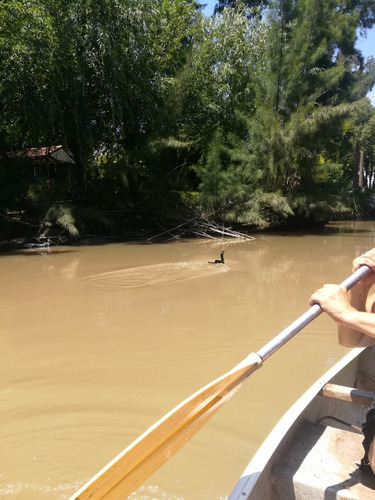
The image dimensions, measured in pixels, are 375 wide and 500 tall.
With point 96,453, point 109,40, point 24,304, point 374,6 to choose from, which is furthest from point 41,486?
point 374,6

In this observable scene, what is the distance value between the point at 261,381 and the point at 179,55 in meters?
14.1

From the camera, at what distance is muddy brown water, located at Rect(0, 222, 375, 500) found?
2797 mm

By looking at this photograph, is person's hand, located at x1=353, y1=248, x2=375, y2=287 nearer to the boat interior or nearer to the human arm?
the human arm

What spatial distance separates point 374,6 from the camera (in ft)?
71.0

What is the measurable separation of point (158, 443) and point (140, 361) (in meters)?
2.67

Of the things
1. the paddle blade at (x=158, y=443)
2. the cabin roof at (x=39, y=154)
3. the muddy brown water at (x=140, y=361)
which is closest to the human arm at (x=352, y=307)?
the paddle blade at (x=158, y=443)

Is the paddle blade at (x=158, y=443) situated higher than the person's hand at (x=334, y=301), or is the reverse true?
the person's hand at (x=334, y=301)

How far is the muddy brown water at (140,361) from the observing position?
2797 mm

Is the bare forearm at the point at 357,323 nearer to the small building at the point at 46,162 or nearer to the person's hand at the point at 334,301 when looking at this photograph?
the person's hand at the point at 334,301

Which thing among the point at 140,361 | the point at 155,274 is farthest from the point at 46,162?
the point at 140,361

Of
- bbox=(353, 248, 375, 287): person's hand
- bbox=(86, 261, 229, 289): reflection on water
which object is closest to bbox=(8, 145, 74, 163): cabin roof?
bbox=(86, 261, 229, 289): reflection on water

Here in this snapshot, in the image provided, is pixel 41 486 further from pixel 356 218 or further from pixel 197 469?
pixel 356 218

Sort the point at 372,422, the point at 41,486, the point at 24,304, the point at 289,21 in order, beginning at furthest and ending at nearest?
the point at 289,21
the point at 24,304
the point at 41,486
the point at 372,422

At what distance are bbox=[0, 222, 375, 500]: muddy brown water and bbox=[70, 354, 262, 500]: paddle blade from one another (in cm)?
87
